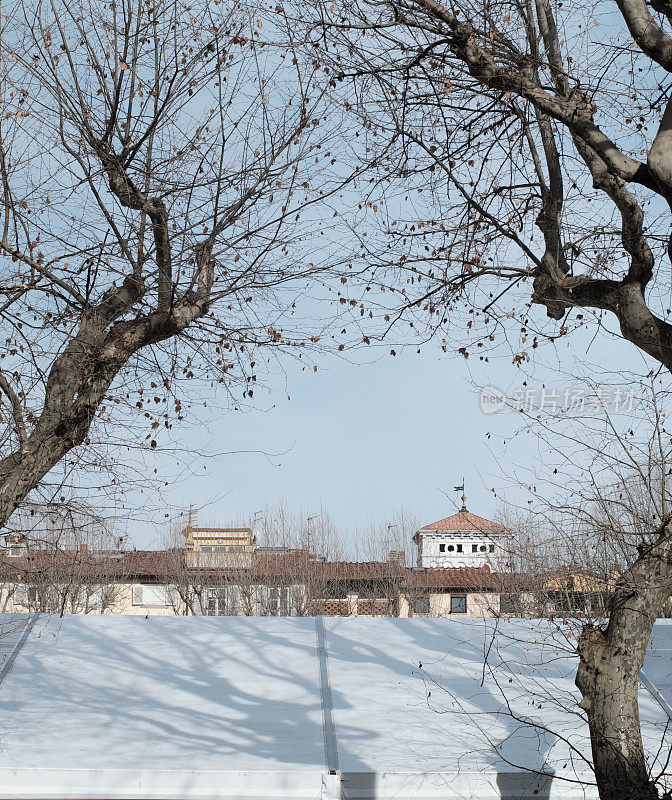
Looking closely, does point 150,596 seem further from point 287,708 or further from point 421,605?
point 287,708

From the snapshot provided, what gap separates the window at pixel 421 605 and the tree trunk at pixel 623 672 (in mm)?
16052

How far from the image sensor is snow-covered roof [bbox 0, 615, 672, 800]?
169 inches

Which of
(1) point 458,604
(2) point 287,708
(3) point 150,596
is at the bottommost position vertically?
(2) point 287,708

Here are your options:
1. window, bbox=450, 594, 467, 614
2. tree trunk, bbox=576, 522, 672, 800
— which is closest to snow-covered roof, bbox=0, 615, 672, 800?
tree trunk, bbox=576, 522, 672, 800

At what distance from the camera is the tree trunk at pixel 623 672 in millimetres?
3574

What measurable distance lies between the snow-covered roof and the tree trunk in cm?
23

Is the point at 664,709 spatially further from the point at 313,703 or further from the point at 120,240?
the point at 120,240

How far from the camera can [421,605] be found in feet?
66.7

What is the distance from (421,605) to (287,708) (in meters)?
15.7

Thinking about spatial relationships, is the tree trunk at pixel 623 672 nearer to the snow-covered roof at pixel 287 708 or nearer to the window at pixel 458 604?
the snow-covered roof at pixel 287 708

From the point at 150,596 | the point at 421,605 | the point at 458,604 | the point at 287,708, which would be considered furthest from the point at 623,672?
the point at 150,596

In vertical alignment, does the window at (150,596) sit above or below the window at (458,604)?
above

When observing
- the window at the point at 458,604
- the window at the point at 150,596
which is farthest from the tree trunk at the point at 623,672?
the window at the point at 150,596

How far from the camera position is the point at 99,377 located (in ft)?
15.5
